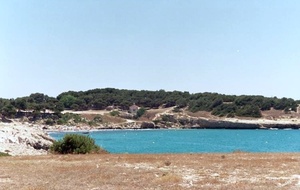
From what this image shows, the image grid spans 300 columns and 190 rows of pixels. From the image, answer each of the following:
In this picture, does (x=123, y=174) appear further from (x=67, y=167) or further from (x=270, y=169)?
(x=270, y=169)

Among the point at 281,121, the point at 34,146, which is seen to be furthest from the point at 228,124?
the point at 34,146

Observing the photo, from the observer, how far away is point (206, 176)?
1847 cm

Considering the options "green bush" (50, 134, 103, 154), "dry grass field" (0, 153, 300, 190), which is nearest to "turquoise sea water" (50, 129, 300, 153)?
"green bush" (50, 134, 103, 154)

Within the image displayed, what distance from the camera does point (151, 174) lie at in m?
19.1

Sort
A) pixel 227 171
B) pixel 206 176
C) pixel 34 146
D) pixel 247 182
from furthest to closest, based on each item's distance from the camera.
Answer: pixel 34 146 → pixel 227 171 → pixel 206 176 → pixel 247 182

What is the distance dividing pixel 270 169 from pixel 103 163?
912 cm

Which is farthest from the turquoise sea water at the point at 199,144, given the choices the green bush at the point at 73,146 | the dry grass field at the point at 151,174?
the dry grass field at the point at 151,174

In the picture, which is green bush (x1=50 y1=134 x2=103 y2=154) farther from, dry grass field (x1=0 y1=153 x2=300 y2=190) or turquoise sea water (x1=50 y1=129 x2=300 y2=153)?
turquoise sea water (x1=50 y1=129 x2=300 y2=153)


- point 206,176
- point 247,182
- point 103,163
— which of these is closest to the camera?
point 247,182

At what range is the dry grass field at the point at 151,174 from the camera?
16406 millimetres

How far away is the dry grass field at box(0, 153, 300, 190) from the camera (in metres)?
16.4

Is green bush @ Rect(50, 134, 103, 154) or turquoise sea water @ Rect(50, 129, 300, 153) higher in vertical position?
green bush @ Rect(50, 134, 103, 154)

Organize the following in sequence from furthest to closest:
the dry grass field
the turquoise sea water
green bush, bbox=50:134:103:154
A: the turquoise sea water < green bush, bbox=50:134:103:154 < the dry grass field

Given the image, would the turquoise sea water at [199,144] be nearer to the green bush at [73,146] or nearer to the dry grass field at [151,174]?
the green bush at [73,146]
